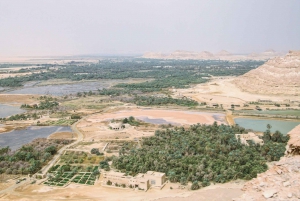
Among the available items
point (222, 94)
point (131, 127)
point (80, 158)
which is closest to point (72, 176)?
point (80, 158)

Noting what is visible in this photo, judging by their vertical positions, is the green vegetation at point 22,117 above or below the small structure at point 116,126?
below

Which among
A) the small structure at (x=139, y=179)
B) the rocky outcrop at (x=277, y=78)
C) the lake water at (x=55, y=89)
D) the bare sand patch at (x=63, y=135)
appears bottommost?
the lake water at (x=55, y=89)

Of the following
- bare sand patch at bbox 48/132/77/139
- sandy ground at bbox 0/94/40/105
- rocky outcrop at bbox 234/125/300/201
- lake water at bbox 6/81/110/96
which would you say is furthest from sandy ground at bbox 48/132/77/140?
lake water at bbox 6/81/110/96

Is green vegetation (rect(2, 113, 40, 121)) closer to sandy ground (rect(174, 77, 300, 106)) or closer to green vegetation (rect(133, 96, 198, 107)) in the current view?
green vegetation (rect(133, 96, 198, 107))

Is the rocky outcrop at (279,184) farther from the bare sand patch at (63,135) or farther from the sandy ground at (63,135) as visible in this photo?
the bare sand patch at (63,135)

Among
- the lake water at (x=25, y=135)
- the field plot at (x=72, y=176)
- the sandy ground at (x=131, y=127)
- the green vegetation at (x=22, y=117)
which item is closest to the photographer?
the field plot at (x=72, y=176)

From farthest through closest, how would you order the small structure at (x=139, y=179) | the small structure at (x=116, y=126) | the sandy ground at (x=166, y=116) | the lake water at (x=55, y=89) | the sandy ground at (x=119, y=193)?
the lake water at (x=55, y=89)
the sandy ground at (x=166, y=116)
the small structure at (x=116, y=126)
the small structure at (x=139, y=179)
the sandy ground at (x=119, y=193)

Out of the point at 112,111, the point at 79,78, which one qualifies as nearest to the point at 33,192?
the point at 112,111

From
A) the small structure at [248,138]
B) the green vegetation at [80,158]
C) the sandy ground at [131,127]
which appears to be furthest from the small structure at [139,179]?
the sandy ground at [131,127]
